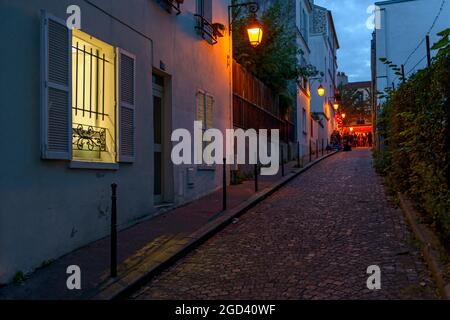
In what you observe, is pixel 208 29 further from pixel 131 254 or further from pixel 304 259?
pixel 304 259

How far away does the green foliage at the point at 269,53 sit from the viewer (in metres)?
17.4

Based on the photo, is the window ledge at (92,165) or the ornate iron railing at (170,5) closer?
the window ledge at (92,165)

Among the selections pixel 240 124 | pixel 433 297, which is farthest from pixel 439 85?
pixel 240 124

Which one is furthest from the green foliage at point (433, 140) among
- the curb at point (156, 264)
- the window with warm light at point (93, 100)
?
the window with warm light at point (93, 100)

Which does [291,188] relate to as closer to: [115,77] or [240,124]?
[240,124]

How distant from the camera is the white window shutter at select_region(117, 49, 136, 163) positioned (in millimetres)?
7527

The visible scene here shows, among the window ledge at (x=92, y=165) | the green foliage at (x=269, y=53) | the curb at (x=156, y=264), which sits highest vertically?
the green foliage at (x=269, y=53)

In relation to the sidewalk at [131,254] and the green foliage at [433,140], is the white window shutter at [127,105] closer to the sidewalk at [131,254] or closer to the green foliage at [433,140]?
the sidewalk at [131,254]

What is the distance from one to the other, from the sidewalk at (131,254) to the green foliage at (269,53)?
866cm

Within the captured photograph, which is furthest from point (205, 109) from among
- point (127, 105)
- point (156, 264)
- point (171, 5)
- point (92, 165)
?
point (156, 264)

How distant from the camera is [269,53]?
741 inches

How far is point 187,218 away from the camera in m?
8.59
